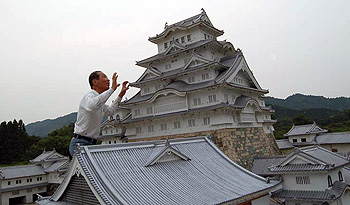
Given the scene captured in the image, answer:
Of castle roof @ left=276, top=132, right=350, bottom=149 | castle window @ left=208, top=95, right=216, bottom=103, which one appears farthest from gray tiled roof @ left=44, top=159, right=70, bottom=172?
castle roof @ left=276, top=132, right=350, bottom=149

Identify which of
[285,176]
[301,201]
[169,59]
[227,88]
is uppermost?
[169,59]

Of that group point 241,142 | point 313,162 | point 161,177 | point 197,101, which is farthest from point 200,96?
point 161,177

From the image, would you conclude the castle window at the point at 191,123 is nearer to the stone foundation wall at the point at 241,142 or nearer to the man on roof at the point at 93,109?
the stone foundation wall at the point at 241,142

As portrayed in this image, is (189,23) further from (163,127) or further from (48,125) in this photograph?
(48,125)

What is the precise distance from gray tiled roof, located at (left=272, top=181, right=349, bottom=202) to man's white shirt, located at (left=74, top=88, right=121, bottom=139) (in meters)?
13.2

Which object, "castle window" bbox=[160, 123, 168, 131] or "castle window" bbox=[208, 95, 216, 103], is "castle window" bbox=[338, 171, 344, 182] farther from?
"castle window" bbox=[160, 123, 168, 131]

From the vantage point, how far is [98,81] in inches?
262

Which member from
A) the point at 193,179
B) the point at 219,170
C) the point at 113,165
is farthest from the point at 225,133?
the point at 113,165

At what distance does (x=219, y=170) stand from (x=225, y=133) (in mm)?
9202

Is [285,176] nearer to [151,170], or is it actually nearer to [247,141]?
[247,141]

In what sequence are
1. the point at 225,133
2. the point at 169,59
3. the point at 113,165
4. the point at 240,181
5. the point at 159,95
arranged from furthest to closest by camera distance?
the point at 169,59
the point at 159,95
the point at 225,133
the point at 240,181
the point at 113,165

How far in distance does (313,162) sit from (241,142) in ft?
19.7

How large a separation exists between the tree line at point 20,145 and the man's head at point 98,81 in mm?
48011

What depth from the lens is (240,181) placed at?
1003cm
